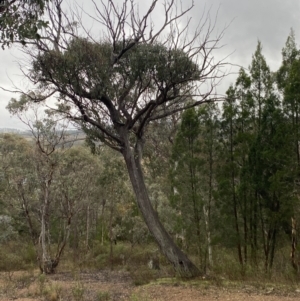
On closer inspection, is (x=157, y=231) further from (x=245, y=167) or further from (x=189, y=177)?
(x=245, y=167)

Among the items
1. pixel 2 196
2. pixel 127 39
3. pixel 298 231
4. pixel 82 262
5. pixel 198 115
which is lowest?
pixel 82 262

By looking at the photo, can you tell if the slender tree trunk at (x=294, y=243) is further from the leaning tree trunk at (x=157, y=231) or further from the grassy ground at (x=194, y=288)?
the leaning tree trunk at (x=157, y=231)

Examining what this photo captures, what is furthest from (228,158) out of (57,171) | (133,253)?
(133,253)

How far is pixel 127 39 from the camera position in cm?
959

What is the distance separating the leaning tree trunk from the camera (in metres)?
9.27

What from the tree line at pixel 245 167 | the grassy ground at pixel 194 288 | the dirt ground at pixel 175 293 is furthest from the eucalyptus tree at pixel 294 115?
the dirt ground at pixel 175 293

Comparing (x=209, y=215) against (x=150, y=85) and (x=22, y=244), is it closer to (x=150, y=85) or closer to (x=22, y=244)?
(x=150, y=85)

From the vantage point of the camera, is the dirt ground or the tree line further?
the tree line

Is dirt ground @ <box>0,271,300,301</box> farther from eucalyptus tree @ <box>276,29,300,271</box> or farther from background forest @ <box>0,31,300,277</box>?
eucalyptus tree @ <box>276,29,300,271</box>

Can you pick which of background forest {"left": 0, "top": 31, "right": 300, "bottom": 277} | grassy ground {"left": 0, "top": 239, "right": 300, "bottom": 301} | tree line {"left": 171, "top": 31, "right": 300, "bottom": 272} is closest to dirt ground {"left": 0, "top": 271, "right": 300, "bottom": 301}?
grassy ground {"left": 0, "top": 239, "right": 300, "bottom": 301}

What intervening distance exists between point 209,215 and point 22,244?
44.7ft

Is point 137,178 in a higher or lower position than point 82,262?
higher

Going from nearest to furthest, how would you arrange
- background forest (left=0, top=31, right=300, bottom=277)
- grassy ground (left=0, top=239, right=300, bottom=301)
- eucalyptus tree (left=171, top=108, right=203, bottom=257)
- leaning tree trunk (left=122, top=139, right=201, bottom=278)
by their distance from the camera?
1. grassy ground (left=0, top=239, right=300, bottom=301)
2. leaning tree trunk (left=122, top=139, right=201, bottom=278)
3. background forest (left=0, top=31, right=300, bottom=277)
4. eucalyptus tree (left=171, top=108, right=203, bottom=257)

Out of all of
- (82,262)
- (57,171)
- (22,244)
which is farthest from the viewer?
(22,244)
